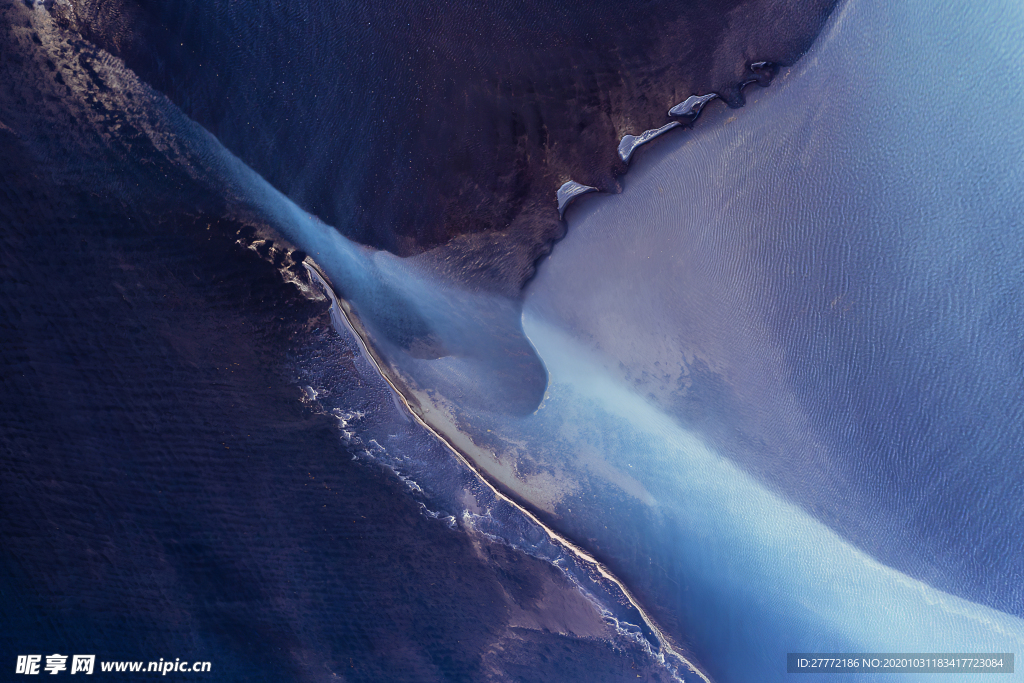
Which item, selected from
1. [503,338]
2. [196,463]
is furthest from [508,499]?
[196,463]

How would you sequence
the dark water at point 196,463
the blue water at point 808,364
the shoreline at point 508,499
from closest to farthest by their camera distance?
1. the blue water at point 808,364
2. the dark water at point 196,463
3. the shoreline at point 508,499

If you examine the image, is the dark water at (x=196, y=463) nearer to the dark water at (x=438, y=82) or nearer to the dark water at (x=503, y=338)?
the dark water at (x=503, y=338)

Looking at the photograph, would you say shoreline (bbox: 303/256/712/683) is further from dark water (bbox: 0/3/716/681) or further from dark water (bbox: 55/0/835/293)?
dark water (bbox: 55/0/835/293)

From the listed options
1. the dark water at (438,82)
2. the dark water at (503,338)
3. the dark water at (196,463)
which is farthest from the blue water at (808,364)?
the dark water at (196,463)

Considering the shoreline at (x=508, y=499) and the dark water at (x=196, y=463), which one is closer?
the dark water at (x=196, y=463)

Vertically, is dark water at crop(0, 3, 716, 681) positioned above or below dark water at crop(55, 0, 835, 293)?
below

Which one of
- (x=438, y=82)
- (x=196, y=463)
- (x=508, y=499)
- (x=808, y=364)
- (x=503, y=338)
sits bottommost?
(x=196, y=463)

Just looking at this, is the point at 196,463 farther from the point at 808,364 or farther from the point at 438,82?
the point at 808,364

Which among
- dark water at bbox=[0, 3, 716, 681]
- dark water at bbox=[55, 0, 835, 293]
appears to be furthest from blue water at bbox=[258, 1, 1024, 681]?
dark water at bbox=[0, 3, 716, 681]

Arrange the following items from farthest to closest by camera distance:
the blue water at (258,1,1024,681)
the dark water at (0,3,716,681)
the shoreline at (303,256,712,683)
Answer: the shoreline at (303,256,712,683)
the dark water at (0,3,716,681)
the blue water at (258,1,1024,681)

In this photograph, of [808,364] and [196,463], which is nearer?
[808,364]

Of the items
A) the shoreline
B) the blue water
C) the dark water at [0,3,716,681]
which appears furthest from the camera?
the shoreline

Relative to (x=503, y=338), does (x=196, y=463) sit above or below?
below

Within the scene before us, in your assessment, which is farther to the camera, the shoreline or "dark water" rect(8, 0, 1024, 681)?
the shoreline
